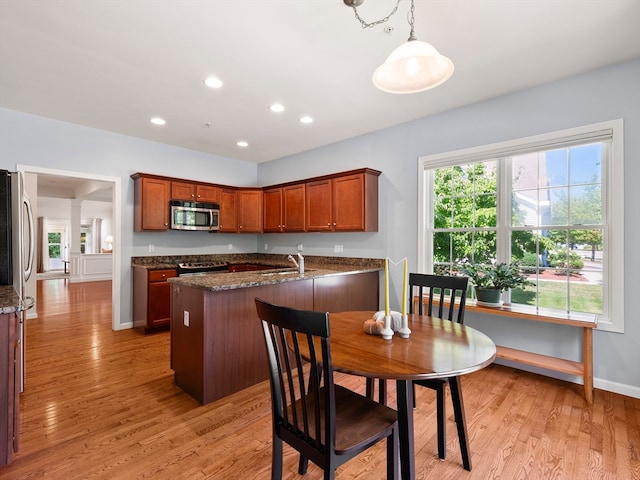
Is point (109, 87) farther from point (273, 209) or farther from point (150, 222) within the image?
point (273, 209)

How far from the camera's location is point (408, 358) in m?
1.36

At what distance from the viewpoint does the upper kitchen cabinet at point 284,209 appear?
4844 mm

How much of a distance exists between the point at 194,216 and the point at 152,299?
136 centimetres

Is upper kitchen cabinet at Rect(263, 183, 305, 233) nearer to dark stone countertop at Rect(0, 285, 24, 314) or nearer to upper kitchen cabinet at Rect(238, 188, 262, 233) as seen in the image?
upper kitchen cabinet at Rect(238, 188, 262, 233)

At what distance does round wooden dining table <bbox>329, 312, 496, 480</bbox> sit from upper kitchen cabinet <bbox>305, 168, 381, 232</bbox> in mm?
2453

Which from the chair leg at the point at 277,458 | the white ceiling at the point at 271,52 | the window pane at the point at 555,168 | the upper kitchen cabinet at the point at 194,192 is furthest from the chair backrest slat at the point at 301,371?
the upper kitchen cabinet at the point at 194,192

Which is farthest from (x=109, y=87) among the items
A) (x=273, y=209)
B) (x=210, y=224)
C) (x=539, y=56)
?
(x=539, y=56)

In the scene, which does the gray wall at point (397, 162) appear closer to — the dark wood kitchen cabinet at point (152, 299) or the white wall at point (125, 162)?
the white wall at point (125, 162)

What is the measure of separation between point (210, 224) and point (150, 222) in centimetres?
87

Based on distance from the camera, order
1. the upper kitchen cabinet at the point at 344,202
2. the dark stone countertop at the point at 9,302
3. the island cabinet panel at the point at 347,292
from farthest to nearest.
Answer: the upper kitchen cabinet at the point at 344,202 → the island cabinet panel at the point at 347,292 → the dark stone countertop at the point at 9,302

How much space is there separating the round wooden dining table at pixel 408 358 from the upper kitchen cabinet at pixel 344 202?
2453 millimetres

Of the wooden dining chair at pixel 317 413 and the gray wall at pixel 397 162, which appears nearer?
the wooden dining chair at pixel 317 413

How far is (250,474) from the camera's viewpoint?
1.73 meters

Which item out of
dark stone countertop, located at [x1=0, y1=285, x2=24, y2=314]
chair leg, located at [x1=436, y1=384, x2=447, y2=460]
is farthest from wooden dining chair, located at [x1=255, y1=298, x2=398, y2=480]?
dark stone countertop, located at [x1=0, y1=285, x2=24, y2=314]
